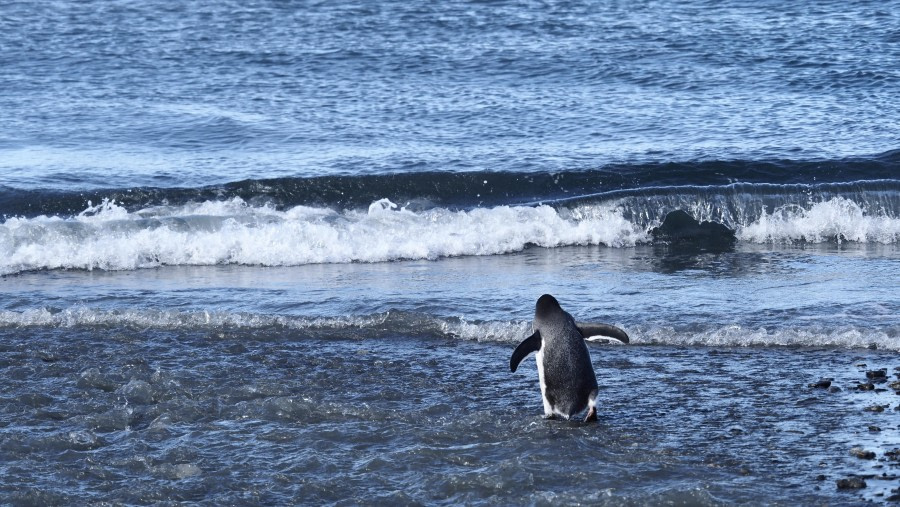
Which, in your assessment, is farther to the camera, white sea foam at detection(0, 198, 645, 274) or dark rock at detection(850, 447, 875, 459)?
white sea foam at detection(0, 198, 645, 274)

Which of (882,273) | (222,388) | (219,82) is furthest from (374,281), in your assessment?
(219,82)

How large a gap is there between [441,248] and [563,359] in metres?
6.06

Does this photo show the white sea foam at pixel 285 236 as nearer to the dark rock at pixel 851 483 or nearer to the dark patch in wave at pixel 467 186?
the dark patch in wave at pixel 467 186

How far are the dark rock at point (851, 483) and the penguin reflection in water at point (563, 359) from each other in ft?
5.37

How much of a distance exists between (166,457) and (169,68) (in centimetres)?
1601

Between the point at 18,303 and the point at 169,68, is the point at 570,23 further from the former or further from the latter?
the point at 18,303

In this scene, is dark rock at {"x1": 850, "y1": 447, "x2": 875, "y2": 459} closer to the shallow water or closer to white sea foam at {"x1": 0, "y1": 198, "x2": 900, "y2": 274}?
the shallow water

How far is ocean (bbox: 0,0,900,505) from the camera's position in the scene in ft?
21.5

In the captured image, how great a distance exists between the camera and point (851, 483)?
232 inches

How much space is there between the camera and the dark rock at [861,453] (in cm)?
627

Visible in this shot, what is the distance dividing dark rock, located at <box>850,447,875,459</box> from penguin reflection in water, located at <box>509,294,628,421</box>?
1.55 m

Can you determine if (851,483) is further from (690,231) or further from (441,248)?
(690,231)

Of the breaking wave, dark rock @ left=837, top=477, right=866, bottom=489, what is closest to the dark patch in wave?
the breaking wave

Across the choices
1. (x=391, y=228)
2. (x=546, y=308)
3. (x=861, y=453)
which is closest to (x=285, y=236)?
(x=391, y=228)
